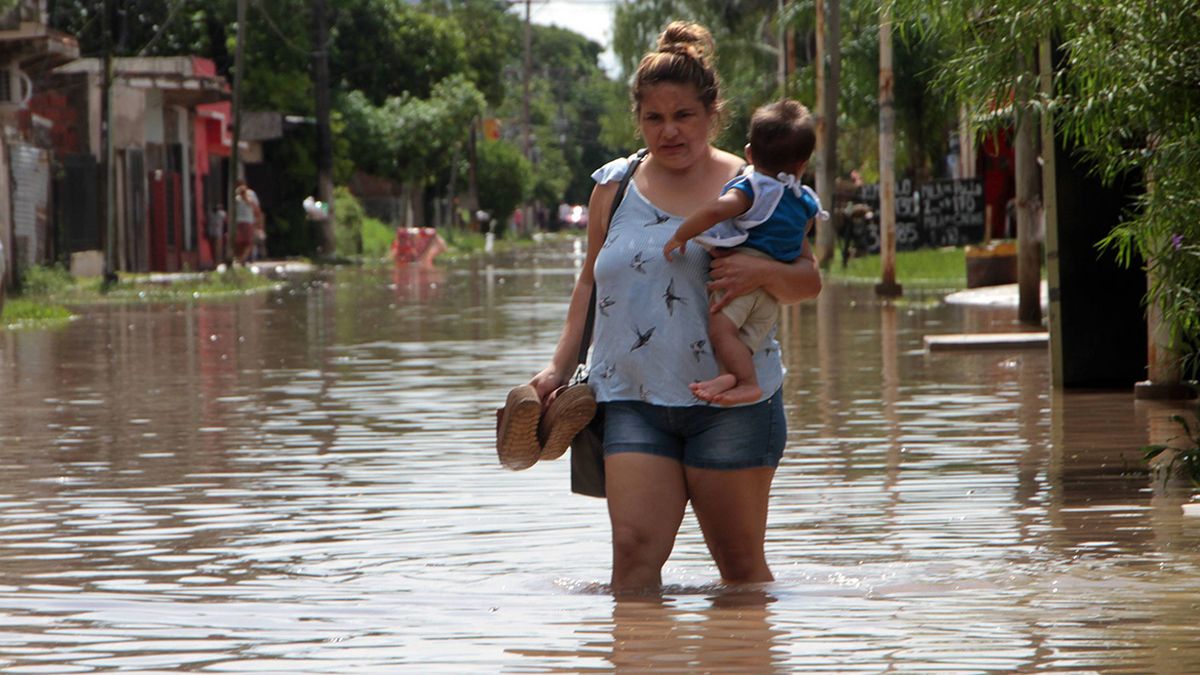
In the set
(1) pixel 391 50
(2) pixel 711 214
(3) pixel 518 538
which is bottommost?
(3) pixel 518 538

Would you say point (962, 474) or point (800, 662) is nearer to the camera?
point (800, 662)

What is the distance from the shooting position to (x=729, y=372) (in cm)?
605

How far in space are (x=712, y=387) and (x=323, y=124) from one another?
2016 inches

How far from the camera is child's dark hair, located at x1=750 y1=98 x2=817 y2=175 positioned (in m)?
6.16

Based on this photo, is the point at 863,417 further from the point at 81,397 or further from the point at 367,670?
the point at 367,670

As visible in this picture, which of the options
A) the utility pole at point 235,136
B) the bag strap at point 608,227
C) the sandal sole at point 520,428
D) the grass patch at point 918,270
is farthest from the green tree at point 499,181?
the sandal sole at point 520,428

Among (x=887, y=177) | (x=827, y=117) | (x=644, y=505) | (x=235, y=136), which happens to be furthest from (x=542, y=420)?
(x=235, y=136)

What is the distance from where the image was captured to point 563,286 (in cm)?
3769

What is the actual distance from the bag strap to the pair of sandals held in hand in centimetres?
17

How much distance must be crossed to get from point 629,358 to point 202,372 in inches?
471

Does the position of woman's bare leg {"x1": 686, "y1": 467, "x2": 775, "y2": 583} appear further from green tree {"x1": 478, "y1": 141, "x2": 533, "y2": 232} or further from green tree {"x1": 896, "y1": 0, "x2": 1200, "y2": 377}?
green tree {"x1": 478, "y1": 141, "x2": 533, "y2": 232}

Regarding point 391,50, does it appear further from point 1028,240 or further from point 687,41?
point 687,41

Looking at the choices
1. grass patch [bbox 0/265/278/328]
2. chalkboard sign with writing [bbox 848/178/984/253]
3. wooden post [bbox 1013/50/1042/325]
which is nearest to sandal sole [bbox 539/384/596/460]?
wooden post [bbox 1013/50/1042/325]

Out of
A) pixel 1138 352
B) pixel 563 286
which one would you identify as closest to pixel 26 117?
pixel 563 286
